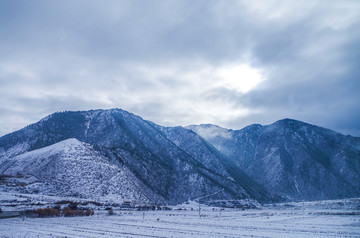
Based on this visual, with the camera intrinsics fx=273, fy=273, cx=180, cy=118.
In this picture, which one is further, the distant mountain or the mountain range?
the distant mountain

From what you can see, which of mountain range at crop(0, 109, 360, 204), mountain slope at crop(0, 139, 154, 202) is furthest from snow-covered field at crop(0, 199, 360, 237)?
mountain range at crop(0, 109, 360, 204)

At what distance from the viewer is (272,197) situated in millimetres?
195125

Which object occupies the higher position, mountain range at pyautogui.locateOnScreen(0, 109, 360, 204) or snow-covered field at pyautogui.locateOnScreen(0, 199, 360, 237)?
mountain range at pyautogui.locateOnScreen(0, 109, 360, 204)

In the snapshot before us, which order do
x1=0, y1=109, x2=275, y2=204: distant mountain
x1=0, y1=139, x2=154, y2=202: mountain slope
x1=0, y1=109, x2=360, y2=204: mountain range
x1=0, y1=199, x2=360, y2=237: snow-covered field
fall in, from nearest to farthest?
1. x1=0, y1=199, x2=360, y2=237: snow-covered field
2. x1=0, y1=139, x2=154, y2=202: mountain slope
3. x1=0, y1=109, x2=360, y2=204: mountain range
4. x1=0, y1=109, x2=275, y2=204: distant mountain

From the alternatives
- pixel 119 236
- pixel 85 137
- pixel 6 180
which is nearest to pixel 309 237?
pixel 119 236

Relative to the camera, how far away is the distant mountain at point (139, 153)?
5472 inches

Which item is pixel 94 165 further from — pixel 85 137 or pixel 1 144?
pixel 1 144

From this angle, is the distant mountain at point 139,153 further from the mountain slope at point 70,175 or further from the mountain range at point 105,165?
the mountain slope at point 70,175

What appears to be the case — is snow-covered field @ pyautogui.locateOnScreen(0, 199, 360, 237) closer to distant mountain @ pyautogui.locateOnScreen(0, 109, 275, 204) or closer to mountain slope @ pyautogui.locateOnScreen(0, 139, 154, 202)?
mountain slope @ pyautogui.locateOnScreen(0, 139, 154, 202)

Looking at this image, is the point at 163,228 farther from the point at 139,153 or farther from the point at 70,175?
the point at 139,153

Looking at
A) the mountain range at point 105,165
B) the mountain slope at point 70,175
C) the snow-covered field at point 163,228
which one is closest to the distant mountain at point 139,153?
the mountain range at point 105,165

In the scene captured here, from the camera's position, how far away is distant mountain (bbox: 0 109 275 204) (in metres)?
139

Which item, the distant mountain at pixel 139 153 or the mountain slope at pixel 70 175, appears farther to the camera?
the distant mountain at pixel 139 153

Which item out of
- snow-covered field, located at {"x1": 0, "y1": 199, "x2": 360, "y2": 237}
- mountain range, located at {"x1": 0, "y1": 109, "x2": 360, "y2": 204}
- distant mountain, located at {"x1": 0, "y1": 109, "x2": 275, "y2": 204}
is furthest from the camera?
distant mountain, located at {"x1": 0, "y1": 109, "x2": 275, "y2": 204}
